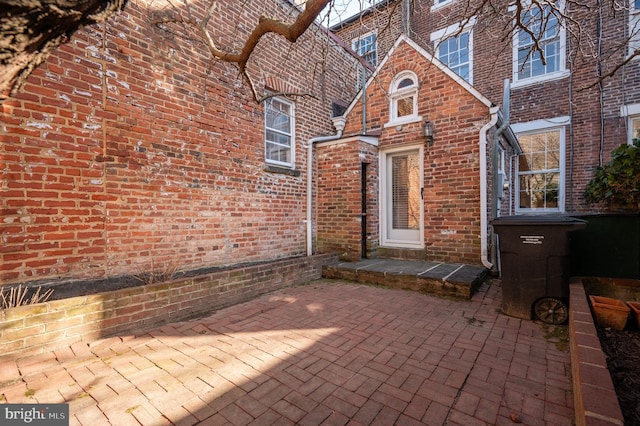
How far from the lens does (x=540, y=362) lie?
97.0 inches

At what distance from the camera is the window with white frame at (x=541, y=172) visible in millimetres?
7836

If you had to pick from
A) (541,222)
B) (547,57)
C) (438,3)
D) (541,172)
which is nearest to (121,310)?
(541,222)

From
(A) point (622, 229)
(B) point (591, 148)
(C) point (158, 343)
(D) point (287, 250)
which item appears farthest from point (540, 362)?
(B) point (591, 148)

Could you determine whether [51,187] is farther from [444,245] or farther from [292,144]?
[444,245]

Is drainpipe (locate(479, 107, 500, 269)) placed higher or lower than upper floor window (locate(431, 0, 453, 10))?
lower

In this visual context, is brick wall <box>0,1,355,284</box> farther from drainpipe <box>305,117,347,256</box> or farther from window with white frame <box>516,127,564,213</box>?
window with white frame <box>516,127,564,213</box>

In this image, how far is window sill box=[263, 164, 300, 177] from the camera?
5498 mm

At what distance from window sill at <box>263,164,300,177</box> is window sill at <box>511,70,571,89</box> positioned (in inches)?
295

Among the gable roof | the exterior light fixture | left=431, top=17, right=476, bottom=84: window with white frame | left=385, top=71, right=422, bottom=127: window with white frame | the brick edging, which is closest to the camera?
the brick edging

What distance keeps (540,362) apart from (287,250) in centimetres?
448

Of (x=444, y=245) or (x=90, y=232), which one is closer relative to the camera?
(x=90, y=232)

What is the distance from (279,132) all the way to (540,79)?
310 inches

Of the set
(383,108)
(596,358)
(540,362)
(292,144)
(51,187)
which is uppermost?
(383,108)

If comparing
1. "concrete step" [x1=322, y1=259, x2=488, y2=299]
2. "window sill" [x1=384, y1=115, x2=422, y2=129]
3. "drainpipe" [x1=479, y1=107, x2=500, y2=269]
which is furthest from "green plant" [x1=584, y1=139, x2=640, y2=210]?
"window sill" [x1=384, y1=115, x2=422, y2=129]
